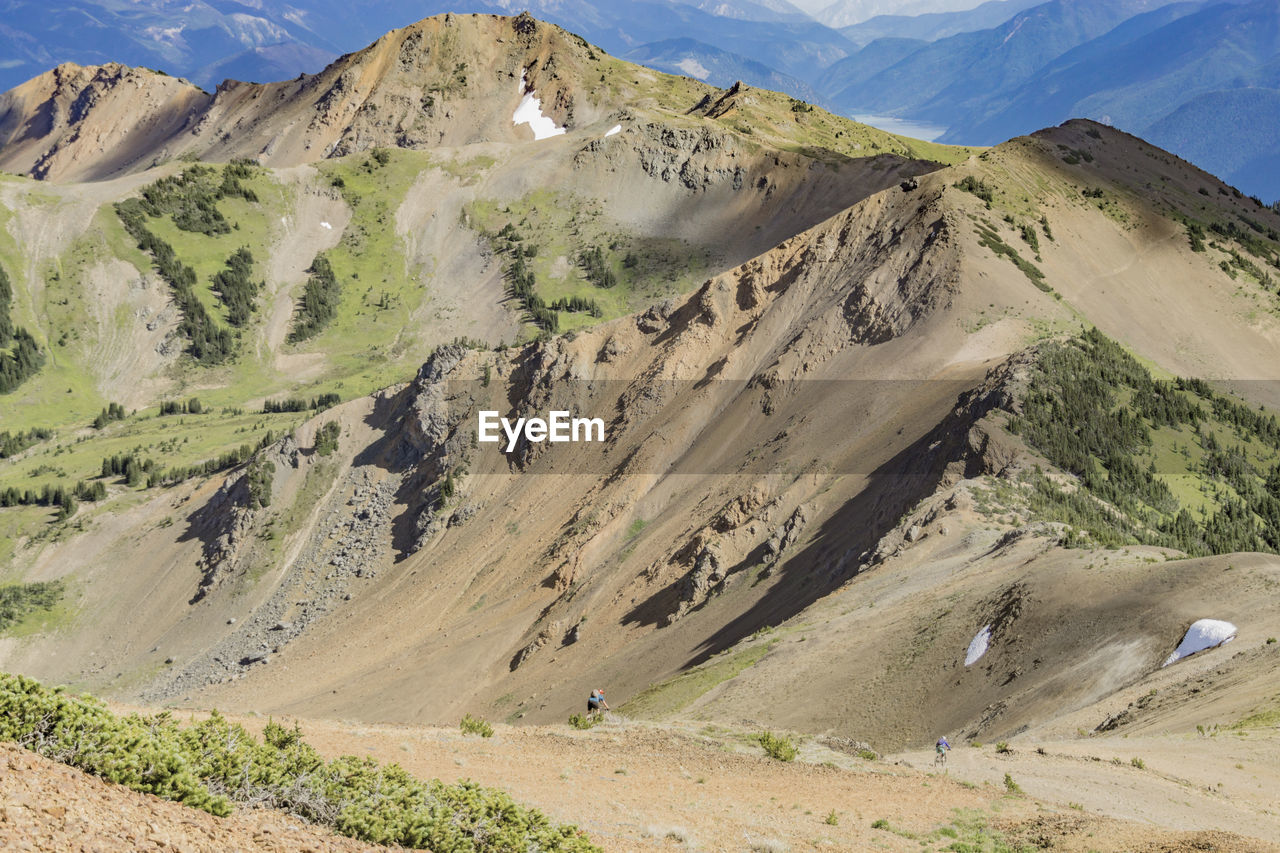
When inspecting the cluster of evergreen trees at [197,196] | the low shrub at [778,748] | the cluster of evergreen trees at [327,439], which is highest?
the cluster of evergreen trees at [197,196]

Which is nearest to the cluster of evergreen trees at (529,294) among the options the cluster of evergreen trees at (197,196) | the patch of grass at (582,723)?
the cluster of evergreen trees at (197,196)

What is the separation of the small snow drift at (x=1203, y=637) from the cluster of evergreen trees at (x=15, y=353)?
140 metres

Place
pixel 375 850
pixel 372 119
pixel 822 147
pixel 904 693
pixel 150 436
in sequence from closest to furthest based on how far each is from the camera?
1. pixel 375 850
2. pixel 904 693
3. pixel 150 436
4. pixel 822 147
5. pixel 372 119

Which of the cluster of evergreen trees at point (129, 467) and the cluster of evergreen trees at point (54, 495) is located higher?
the cluster of evergreen trees at point (129, 467)

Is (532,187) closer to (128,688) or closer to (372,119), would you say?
(372,119)

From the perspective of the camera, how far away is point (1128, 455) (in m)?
47.1

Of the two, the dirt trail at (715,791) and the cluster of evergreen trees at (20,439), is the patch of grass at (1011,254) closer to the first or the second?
the dirt trail at (715,791)

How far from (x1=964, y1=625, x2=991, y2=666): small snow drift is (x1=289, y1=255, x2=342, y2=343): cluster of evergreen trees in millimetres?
123018

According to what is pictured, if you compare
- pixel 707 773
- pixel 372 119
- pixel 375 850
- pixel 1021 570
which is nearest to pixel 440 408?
pixel 1021 570

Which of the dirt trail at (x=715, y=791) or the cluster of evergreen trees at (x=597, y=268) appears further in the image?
the cluster of evergreen trees at (x=597, y=268)

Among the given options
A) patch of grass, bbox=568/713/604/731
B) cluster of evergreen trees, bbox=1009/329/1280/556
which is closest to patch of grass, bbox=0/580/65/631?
patch of grass, bbox=568/713/604/731

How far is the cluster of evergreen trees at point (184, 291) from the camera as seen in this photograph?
138 m

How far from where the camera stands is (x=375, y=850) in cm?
1469

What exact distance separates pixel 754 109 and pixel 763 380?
369 ft
